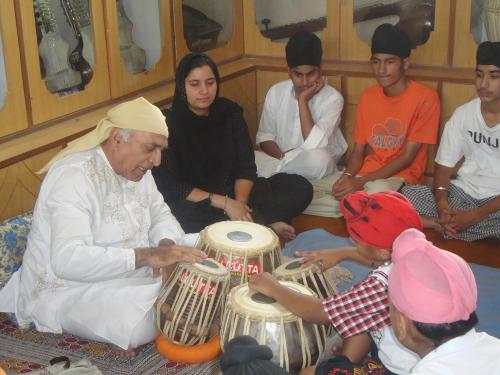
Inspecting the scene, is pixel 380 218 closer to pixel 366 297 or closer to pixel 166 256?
pixel 366 297

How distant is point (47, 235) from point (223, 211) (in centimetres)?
122

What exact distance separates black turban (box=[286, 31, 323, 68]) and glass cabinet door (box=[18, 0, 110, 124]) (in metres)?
1.14

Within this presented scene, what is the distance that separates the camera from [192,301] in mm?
2760

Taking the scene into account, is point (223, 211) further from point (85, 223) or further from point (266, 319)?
point (266, 319)

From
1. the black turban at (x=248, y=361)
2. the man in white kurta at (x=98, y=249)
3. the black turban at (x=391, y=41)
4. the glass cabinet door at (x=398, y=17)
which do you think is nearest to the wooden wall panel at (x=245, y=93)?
the glass cabinet door at (x=398, y=17)

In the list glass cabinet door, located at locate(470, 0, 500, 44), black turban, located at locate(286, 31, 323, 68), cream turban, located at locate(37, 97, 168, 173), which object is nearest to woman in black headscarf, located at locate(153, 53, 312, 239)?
black turban, located at locate(286, 31, 323, 68)

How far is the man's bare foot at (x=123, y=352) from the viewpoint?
3.00 m

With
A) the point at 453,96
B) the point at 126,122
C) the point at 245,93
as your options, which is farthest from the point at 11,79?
the point at 453,96

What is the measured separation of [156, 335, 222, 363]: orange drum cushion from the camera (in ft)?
A: 9.56

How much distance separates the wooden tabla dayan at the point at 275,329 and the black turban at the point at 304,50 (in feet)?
7.55

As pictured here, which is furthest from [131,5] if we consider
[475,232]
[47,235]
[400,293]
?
[400,293]

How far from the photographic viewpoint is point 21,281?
123 inches

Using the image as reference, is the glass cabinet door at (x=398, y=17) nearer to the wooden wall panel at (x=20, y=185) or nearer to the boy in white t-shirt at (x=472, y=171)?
the boy in white t-shirt at (x=472, y=171)

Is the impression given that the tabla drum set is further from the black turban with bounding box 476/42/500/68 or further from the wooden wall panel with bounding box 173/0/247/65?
the wooden wall panel with bounding box 173/0/247/65
